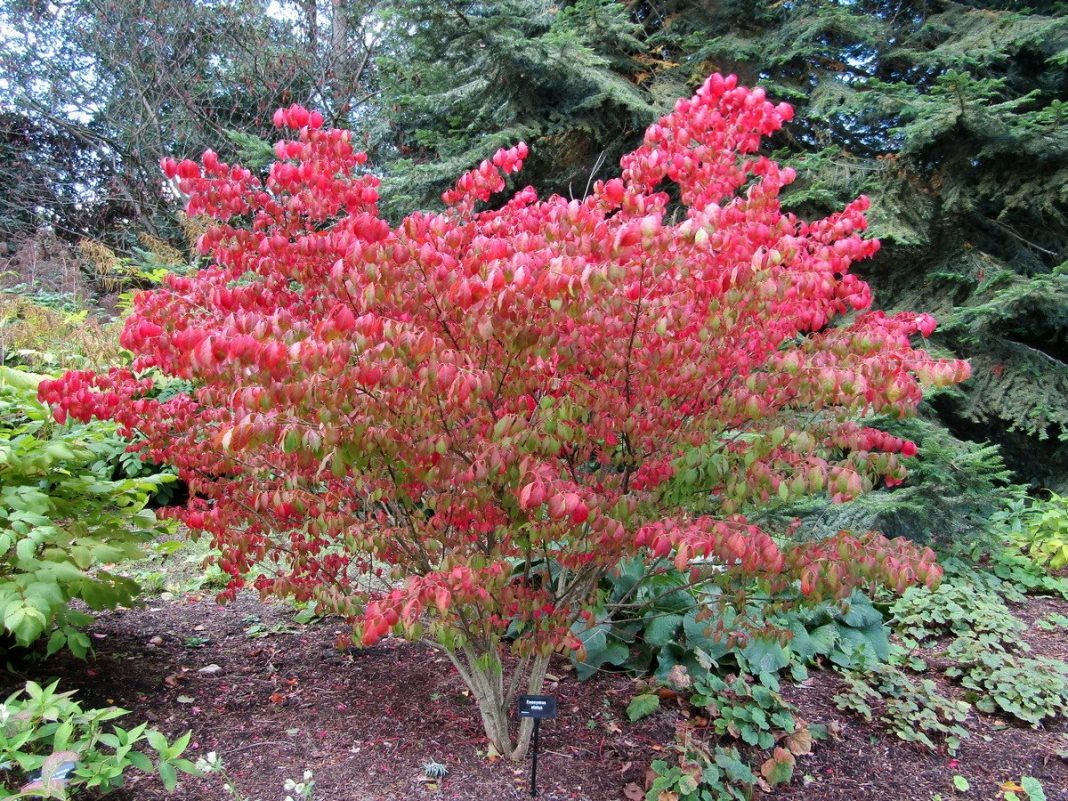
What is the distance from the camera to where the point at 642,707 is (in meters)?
3.10

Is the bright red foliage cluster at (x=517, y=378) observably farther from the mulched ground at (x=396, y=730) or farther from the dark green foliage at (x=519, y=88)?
the dark green foliage at (x=519, y=88)

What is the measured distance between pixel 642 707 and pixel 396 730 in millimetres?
1131

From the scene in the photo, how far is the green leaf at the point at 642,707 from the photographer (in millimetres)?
3092

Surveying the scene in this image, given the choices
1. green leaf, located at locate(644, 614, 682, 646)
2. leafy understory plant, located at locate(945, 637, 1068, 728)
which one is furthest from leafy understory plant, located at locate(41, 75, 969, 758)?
leafy understory plant, located at locate(945, 637, 1068, 728)

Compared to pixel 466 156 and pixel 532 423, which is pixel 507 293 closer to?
pixel 532 423

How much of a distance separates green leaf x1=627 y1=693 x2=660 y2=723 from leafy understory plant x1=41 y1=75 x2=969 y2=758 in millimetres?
624

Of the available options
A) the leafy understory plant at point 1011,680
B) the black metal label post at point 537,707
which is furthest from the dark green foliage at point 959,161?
the black metal label post at point 537,707

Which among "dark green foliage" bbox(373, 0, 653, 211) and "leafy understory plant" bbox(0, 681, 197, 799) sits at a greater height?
"dark green foliage" bbox(373, 0, 653, 211)

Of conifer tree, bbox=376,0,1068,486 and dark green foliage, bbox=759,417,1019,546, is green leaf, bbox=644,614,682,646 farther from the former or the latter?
conifer tree, bbox=376,0,1068,486

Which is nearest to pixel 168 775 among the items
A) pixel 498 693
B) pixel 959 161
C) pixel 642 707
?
pixel 498 693

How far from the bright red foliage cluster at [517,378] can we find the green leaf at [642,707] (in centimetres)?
78

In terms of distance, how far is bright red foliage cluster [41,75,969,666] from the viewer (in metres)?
1.71

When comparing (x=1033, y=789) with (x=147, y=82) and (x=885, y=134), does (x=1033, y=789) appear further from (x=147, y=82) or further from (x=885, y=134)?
(x=147, y=82)

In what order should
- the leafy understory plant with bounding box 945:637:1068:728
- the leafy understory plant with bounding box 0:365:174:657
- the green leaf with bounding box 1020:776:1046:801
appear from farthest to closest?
1. the leafy understory plant with bounding box 945:637:1068:728
2. the green leaf with bounding box 1020:776:1046:801
3. the leafy understory plant with bounding box 0:365:174:657
